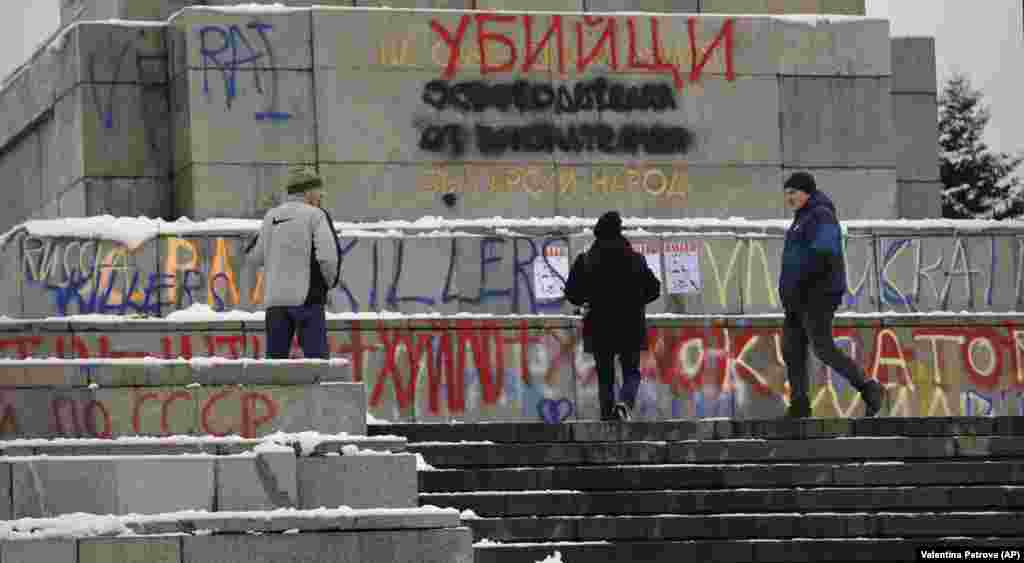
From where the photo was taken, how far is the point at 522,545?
56.7 ft

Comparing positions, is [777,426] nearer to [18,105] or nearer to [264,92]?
[264,92]

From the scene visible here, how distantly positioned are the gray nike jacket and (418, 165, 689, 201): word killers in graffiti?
573 cm

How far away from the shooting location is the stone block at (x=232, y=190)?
947 inches

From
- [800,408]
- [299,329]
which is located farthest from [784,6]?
[299,329]

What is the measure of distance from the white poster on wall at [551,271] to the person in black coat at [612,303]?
7.59ft

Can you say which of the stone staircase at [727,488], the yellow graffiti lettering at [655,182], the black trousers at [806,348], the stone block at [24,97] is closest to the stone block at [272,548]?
the stone staircase at [727,488]

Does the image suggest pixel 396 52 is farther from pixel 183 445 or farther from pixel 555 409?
pixel 183 445

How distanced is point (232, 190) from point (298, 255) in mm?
5553

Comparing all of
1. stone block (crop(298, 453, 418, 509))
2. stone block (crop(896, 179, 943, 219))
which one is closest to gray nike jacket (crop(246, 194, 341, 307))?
stone block (crop(298, 453, 418, 509))

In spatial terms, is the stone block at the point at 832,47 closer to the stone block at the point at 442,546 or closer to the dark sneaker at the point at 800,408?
the dark sneaker at the point at 800,408

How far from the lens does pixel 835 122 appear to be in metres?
25.9

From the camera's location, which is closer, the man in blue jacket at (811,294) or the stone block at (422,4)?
the man in blue jacket at (811,294)

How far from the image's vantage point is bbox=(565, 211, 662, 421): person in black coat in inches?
800

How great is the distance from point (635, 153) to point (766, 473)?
697cm
